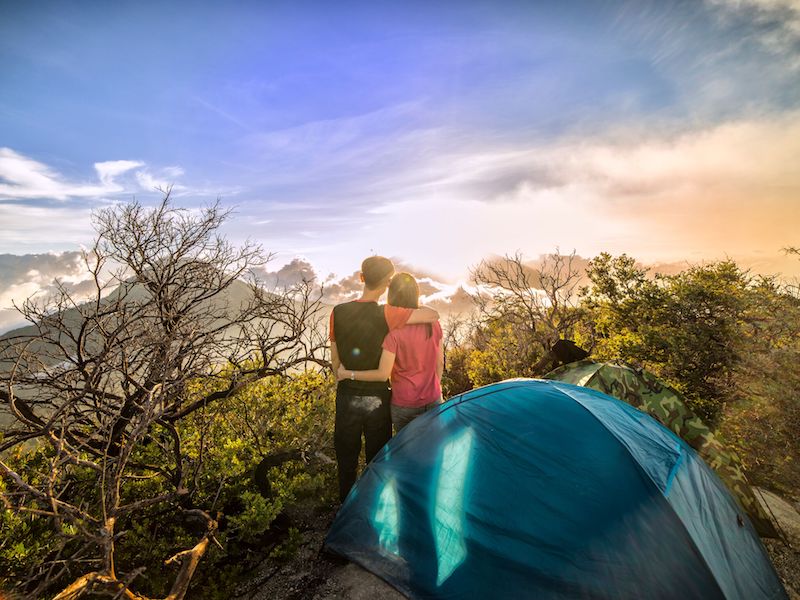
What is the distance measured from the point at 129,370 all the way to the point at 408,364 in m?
4.42

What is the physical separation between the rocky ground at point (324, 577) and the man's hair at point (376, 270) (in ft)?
9.25

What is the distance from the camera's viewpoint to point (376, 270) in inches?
148

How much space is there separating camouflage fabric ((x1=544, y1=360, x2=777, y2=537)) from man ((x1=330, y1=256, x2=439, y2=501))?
2931 millimetres

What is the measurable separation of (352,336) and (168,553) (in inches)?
116

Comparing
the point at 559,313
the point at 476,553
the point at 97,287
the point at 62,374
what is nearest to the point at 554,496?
the point at 476,553

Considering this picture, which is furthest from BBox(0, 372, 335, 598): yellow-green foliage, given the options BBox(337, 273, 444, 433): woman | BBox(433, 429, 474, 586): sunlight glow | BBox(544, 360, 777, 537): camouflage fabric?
BBox(544, 360, 777, 537): camouflage fabric

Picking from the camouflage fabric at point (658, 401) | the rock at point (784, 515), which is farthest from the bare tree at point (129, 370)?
the rock at point (784, 515)

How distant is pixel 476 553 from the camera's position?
9.73 feet

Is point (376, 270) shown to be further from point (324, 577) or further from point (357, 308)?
point (324, 577)

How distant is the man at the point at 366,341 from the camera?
379 cm

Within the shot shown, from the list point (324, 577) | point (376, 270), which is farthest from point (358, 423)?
point (376, 270)

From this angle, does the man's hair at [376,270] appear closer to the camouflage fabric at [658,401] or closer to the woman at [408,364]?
the woman at [408,364]

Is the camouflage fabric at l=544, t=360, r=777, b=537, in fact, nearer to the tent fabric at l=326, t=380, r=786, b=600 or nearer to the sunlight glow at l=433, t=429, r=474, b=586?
the tent fabric at l=326, t=380, r=786, b=600

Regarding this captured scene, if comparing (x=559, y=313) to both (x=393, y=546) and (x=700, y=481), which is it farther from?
(x=393, y=546)
